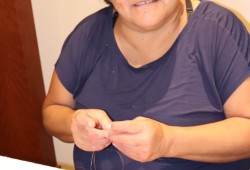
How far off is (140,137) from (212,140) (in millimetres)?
194

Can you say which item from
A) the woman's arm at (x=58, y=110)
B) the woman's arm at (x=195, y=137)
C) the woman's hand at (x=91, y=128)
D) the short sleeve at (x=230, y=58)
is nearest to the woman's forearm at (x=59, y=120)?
the woman's arm at (x=58, y=110)

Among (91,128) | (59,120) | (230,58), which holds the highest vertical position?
(230,58)

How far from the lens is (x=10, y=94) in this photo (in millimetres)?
1708

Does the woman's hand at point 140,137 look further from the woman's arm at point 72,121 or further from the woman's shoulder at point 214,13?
the woman's shoulder at point 214,13

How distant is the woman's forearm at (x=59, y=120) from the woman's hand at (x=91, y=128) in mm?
160

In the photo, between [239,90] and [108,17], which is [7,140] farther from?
[239,90]

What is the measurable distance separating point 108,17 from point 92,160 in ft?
1.38

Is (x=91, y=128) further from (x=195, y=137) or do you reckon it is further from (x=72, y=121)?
(x=195, y=137)

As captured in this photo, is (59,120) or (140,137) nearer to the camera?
(140,137)

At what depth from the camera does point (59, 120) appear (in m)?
1.15

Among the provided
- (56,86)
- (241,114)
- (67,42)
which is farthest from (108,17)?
(241,114)

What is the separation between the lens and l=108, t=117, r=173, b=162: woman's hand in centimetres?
82

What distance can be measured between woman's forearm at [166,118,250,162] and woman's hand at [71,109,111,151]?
159 mm

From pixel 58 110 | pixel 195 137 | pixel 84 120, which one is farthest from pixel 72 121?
pixel 195 137
